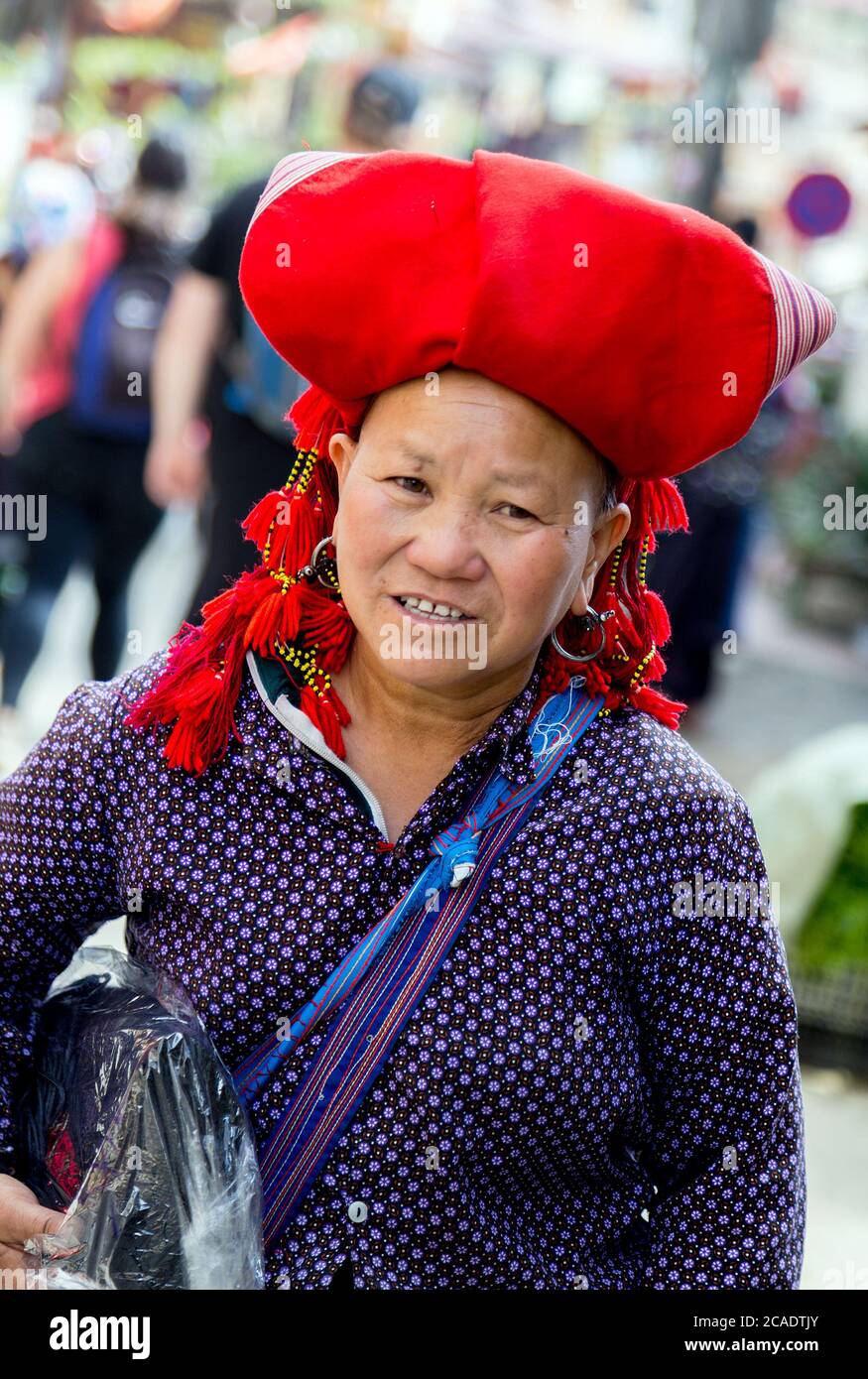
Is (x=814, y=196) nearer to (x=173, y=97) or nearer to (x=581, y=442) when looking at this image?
(x=581, y=442)

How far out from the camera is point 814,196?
898 centimetres

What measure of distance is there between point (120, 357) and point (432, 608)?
3893mm

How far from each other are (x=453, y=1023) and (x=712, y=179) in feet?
24.1

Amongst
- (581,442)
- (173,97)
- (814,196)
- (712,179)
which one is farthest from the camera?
(173,97)

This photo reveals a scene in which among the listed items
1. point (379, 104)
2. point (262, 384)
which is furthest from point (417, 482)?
point (379, 104)

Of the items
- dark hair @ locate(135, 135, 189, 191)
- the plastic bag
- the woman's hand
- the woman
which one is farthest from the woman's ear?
dark hair @ locate(135, 135, 189, 191)

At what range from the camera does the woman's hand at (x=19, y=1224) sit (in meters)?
1.66

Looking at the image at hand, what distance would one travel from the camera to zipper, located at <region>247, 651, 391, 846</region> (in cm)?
176

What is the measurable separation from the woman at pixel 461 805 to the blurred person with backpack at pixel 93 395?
3660 mm

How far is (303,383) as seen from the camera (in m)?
4.22

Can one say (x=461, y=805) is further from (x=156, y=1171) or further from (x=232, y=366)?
(x=232, y=366)

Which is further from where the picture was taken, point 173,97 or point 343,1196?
point 173,97
